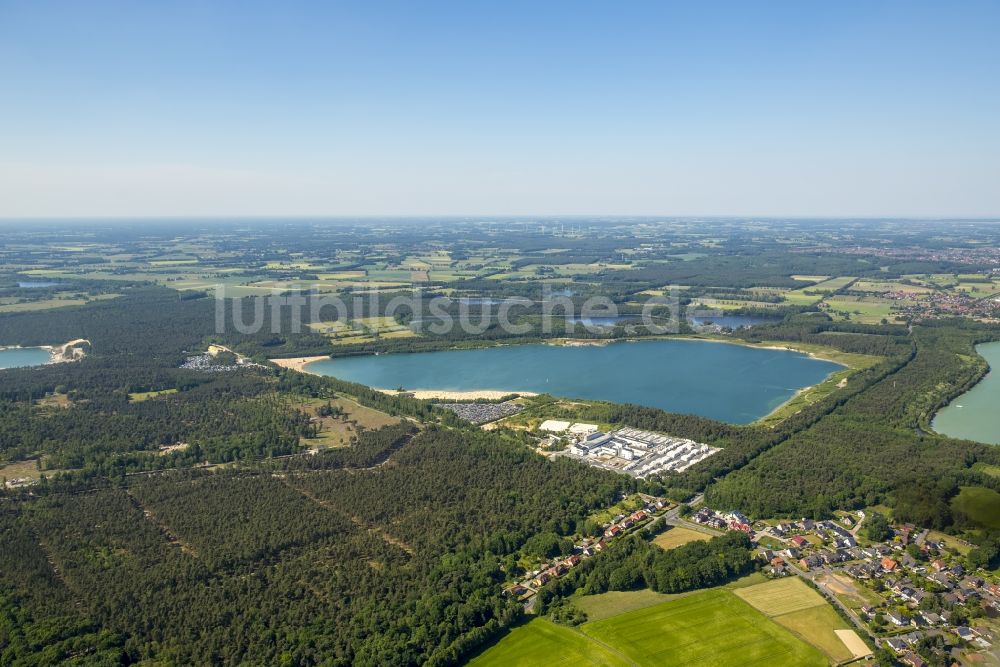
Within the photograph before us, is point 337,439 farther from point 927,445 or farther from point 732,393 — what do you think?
point 927,445

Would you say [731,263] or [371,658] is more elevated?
[731,263]

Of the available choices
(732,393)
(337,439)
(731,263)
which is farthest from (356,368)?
(731,263)

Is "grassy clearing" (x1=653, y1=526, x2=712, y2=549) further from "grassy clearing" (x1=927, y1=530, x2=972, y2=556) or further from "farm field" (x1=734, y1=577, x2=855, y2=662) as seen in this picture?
"grassy clearing" (x1=927, y1=530, x2=972, y2=556)

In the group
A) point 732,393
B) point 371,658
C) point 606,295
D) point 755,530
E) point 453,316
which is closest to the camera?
point 371,658

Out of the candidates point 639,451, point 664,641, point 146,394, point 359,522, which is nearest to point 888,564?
point 664,641

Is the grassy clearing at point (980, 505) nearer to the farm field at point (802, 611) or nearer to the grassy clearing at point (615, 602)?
the farm field at point (802, 611)
